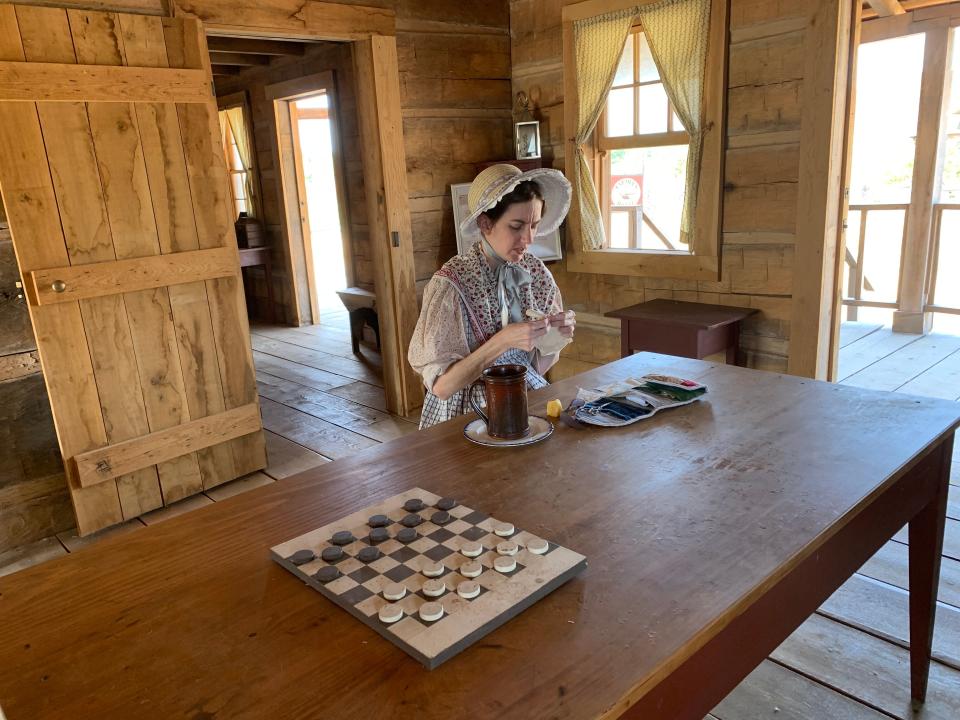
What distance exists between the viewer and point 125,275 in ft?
8.94

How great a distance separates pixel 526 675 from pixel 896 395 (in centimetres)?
128

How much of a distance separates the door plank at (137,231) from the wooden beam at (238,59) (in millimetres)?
3191

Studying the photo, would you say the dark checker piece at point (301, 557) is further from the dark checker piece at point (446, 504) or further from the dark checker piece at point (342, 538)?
the dark checker piece at point (446, 504)

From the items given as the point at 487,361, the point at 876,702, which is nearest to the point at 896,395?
the point at 876,702

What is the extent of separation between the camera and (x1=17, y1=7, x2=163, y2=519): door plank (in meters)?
2.49

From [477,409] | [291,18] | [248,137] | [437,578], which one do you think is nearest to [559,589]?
[437,578]

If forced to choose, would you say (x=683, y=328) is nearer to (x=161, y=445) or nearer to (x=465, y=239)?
(x=465, y=239)

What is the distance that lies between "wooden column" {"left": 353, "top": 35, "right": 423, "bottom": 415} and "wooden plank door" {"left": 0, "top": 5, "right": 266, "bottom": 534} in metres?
0.89

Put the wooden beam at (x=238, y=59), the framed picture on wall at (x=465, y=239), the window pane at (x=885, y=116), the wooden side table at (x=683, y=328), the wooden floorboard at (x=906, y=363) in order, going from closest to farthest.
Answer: the wooden side table at (x=683, y=328) → the framed picture on wall at (x=465, y=239) → the wooden floorboard at (x=906, y=363) → the window pane at (x=885, y=116) → the wooden beam at (x=238, y=59)

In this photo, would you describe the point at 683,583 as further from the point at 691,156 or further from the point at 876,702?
the point at 691,156

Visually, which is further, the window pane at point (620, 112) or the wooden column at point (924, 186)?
the wooden column at point (924, 186)

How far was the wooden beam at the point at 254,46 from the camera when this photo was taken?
16.0 ft

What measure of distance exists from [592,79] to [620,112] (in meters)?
0.23

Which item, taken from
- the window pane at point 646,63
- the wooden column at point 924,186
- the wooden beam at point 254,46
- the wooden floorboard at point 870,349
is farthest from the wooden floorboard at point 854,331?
the wooden beam at point 254,46
